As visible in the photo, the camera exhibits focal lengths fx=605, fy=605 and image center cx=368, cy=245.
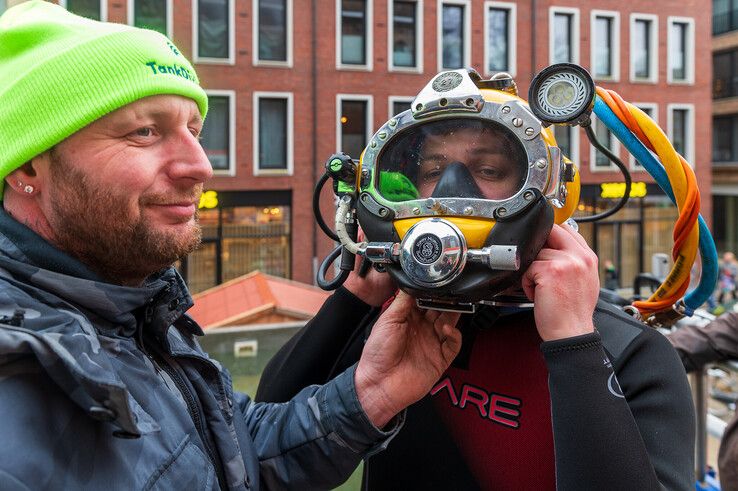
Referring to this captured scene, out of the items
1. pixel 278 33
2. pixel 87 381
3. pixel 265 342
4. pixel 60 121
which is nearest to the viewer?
pixel 87 381

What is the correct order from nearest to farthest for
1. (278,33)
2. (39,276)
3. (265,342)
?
(39,276) → (265,342) → (278,33)

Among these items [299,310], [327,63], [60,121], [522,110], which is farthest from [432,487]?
[327,63]

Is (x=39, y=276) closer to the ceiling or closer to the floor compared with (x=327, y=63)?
closer to the floor

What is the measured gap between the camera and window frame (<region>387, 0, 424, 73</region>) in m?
16.3

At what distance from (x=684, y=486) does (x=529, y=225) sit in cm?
62

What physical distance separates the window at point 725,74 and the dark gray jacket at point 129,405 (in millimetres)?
26412

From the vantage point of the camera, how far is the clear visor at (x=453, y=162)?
127cm

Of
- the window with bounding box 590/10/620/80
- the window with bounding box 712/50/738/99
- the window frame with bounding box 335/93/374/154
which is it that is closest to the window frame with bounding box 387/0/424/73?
the window frame with bounding box 335/93/374/154

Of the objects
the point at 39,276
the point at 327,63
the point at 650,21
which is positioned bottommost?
the point at 39,276

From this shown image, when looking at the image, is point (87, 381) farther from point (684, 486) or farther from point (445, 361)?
point (684, 486)

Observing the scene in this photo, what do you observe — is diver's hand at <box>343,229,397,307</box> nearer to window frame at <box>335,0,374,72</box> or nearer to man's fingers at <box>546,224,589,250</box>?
man's fingers at <box>546,224,589,250</box>

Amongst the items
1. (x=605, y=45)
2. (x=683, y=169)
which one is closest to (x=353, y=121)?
(x=605, y=45)

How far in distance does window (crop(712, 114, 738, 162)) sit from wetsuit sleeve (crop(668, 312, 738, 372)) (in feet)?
78.6

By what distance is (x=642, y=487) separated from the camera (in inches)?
43.8
